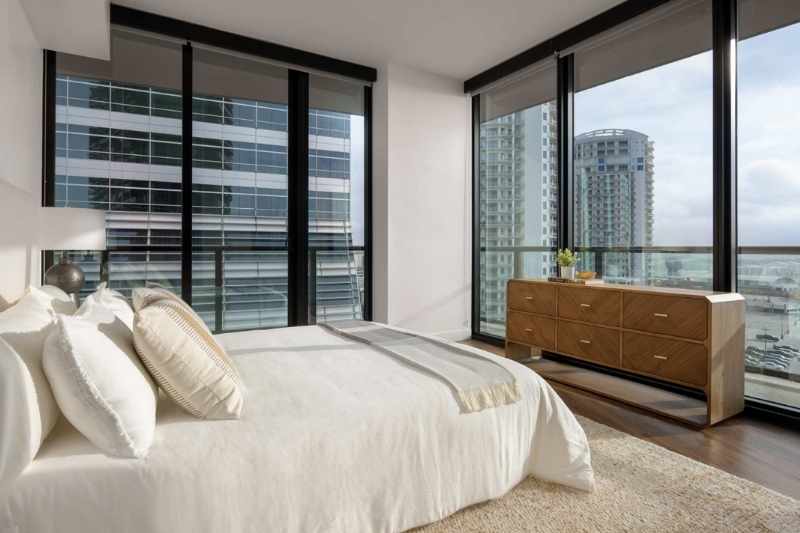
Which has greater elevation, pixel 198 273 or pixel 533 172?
pixel 533 172

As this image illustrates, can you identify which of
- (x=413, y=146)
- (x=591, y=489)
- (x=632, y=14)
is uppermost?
(x=632, y=14)

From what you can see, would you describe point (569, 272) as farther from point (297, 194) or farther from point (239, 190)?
point (239, 190)

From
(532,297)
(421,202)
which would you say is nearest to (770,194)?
(532,297)

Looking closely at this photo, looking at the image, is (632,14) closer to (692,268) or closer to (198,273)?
(692,268)

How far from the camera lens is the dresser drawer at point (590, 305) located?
3.18 meters

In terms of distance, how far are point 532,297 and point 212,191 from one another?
2.93 metres

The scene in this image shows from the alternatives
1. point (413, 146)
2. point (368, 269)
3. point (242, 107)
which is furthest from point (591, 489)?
point (242, 107)

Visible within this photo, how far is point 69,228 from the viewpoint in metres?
2.70

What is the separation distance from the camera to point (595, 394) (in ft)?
10.7

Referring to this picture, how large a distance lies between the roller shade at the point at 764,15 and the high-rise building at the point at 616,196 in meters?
0.88

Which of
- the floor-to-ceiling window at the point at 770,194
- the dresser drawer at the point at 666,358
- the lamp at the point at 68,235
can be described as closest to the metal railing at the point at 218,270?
the lamp at the point at 68,235

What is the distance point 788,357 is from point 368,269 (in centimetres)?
341

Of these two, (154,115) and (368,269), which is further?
(368,269)

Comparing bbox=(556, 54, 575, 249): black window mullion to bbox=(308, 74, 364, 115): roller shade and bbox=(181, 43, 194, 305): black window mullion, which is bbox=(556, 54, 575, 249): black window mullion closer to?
bbox=(308, 74, 364, 115): roller shade
